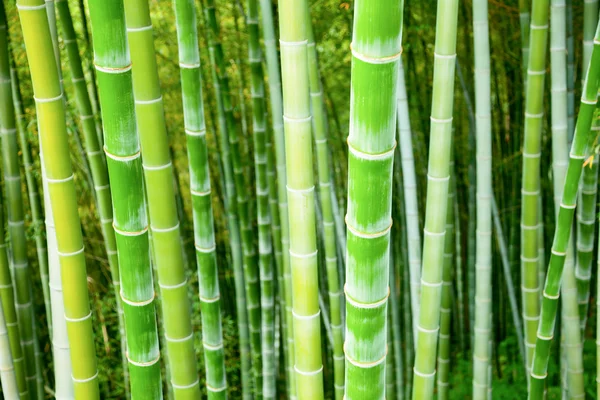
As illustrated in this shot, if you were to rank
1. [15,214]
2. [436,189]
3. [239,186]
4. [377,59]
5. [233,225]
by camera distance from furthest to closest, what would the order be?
[233,225], [239,186], [15,214], [436,189], [377,59]

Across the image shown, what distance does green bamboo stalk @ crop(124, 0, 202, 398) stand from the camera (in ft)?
4.43

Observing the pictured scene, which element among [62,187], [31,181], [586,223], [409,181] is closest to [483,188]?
[409,181]

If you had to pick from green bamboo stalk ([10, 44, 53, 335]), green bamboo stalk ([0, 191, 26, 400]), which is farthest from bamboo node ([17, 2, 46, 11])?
green bamboo stalk ([10, 44, 53, 335])

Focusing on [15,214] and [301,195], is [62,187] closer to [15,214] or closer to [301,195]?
[301,195]

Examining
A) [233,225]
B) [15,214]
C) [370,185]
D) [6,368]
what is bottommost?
[233,225]

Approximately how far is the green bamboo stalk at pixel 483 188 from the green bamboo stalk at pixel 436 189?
1.24 feet

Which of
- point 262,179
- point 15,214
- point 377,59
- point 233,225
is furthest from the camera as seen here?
point 233,225

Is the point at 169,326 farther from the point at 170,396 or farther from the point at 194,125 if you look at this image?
the point at 170,396

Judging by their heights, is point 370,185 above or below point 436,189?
above

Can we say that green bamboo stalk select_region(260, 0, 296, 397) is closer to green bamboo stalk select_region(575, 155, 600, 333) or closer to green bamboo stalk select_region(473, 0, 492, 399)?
green bamboo stalk select_region(473, 0, 492, 399)

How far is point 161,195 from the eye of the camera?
58.3 inches

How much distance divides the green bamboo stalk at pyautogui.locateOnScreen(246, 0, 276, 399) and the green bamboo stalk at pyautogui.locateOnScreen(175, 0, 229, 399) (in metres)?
1.06

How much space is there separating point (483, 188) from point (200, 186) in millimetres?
941

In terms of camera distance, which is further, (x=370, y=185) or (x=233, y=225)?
(x=233, y=225)
